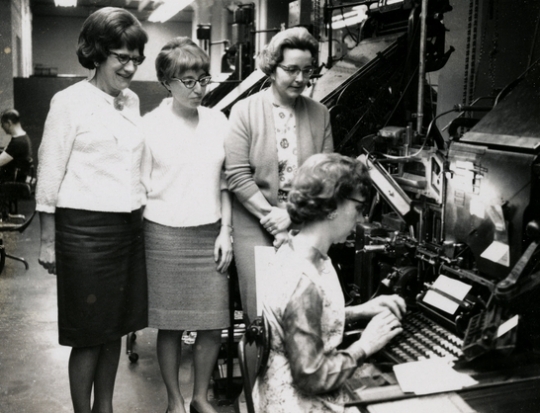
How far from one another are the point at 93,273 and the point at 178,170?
0.50 m

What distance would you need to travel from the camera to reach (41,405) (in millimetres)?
2979

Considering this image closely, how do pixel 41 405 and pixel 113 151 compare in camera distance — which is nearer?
pixel 113 151

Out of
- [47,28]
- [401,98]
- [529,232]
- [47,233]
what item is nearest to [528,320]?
[529,232]

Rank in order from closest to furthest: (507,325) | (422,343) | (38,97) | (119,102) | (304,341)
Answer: (304,341), (507,325), (422,343), (119,102), (38,97)

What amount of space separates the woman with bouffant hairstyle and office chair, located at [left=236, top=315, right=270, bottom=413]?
870 mm

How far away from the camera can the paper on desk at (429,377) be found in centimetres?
166

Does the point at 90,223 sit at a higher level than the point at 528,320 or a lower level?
higher

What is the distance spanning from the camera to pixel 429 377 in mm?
1733

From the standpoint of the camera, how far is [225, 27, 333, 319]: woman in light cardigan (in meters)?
2.35

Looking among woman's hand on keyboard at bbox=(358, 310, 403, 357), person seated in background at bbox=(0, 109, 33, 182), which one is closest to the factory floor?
person seated in background at bbox=(0, 109, 33, 182)

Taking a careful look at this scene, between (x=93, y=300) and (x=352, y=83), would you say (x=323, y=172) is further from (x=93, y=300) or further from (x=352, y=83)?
(x=352, y=83)

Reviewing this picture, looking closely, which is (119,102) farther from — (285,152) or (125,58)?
(285,152)

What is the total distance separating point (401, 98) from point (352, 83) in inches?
12.1

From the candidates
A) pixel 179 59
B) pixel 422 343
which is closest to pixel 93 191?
pixel 179 59
